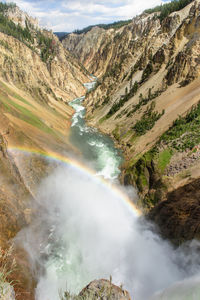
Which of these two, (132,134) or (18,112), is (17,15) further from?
(132,134)

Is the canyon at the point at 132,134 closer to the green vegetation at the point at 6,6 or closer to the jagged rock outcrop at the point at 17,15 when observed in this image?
the jagged rock outcrop at the point at 17,15

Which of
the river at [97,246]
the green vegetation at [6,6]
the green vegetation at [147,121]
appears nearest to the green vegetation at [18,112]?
the river at [97,246]

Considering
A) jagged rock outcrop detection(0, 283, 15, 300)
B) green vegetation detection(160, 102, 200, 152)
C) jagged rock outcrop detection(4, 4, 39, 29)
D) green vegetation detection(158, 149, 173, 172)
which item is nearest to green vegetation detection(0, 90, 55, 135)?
green vegetation detection(158, 149, 173, 172)

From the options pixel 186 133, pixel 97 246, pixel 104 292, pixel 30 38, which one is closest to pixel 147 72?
pixel 186 133

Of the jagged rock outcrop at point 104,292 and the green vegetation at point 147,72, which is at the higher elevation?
the green vegetation at point 147,72

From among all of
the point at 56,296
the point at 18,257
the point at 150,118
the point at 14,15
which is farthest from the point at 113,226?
the point at 14,15

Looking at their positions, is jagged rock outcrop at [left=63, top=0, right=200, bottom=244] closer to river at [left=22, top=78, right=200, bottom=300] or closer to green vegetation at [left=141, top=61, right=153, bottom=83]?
green vegetation at [left=141, top=61, right=153, bottom=83]

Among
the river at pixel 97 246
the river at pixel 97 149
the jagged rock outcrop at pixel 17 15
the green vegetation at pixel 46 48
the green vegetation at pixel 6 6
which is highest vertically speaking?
the green vegetation at pixel 6 6

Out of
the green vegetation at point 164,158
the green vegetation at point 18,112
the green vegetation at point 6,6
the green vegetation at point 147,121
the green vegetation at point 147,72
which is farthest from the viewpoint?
the green vegetation at point 6,6
